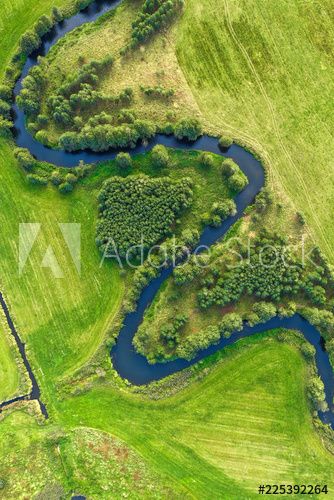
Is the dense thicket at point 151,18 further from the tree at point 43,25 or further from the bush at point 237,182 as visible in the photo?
the bush at point 237,182

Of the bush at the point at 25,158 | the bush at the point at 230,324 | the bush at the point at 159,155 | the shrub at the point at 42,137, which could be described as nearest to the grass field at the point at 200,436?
the bush at the point at 230,324

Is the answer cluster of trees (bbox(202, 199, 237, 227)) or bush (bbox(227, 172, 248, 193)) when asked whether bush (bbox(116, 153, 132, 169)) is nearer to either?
cluster of trees (bbox(202, 199, 237, 227))

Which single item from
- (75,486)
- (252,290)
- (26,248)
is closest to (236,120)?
(252,290)

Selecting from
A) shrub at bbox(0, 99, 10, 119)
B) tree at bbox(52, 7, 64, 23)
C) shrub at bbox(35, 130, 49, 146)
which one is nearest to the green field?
tree at bbox(52, 7, 64, 23)

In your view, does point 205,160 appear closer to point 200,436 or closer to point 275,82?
point 275,82

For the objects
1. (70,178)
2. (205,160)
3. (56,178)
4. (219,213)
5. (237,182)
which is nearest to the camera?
(237,182)

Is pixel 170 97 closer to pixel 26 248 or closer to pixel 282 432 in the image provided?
pixel 26 248

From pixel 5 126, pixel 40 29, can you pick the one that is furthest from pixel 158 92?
pixel 5 126
